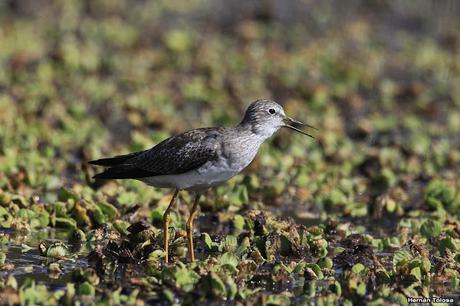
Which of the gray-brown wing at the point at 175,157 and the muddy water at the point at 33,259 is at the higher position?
the gray-brown wing at the point at 175,157

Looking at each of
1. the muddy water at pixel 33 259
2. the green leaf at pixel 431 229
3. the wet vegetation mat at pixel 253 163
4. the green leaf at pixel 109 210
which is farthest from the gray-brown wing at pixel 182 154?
the green leaf at pixel 431 229

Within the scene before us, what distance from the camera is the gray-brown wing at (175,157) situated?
28.1 ft

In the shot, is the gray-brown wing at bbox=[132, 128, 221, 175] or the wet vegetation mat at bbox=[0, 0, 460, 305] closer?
the wet vegetation mat at bbox=[0, 0, 460, 305]

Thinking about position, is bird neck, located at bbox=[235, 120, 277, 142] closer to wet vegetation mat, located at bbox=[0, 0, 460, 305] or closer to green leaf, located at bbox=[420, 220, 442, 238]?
wet vegetation mat, located at bbox=[0, 0, 460, 305]

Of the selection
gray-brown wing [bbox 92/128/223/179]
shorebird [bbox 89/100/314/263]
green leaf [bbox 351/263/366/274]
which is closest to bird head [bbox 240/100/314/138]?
shorebird [bbox 89/100/314/263]

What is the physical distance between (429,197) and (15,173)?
4.51 m

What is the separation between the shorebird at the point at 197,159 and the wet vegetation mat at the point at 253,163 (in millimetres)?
439

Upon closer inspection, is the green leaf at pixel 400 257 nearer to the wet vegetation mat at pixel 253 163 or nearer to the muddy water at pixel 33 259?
the wet vegetation mat at pixel 253 163

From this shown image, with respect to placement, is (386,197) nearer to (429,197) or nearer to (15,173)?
(429,197)

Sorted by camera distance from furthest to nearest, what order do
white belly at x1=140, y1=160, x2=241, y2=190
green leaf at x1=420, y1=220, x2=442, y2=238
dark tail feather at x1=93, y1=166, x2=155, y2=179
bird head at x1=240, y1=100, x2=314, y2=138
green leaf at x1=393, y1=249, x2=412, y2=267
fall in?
green leaf at x1=420, y1=220, x2=442, y2=238
bird head at x1=240, y1=100, x2=314, y2=138
dark tail feather at x1=93, y1=166, x2=155, y2=179
white belly at x1=140, y1=160, x2=241, y2=190
green leaf at x1=393, y1=249, x2=412, y2=267

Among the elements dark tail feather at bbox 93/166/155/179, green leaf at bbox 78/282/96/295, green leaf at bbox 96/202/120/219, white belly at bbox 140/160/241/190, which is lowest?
green leaf at bbox 78/282/96/295

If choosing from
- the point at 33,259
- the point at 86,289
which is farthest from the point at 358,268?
the point at 33,259

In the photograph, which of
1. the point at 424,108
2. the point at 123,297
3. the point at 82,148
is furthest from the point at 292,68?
the point at 123,297

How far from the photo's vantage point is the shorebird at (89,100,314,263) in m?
8.50
